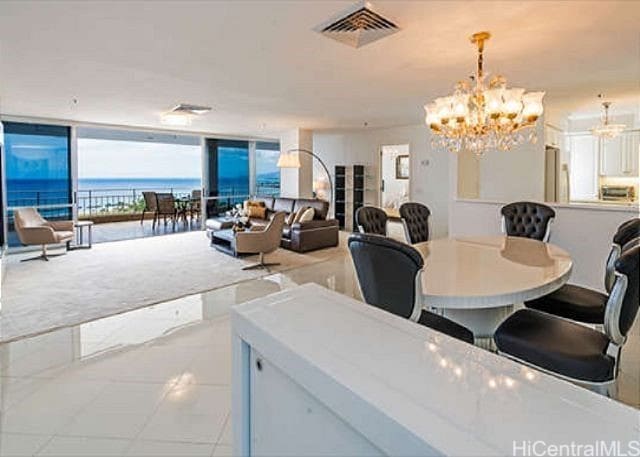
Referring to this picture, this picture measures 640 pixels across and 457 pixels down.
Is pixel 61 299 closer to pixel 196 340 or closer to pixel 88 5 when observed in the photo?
pixel 196 340

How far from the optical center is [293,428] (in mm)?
776

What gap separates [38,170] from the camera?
7.73 meters

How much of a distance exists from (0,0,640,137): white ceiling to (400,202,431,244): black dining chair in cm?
141

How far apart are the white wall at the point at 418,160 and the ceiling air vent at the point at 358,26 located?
5005 millimetres

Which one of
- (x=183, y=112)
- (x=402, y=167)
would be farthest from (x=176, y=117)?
(x=402, y=167)

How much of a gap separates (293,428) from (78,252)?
766 centimetres

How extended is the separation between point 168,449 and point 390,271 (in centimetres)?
143

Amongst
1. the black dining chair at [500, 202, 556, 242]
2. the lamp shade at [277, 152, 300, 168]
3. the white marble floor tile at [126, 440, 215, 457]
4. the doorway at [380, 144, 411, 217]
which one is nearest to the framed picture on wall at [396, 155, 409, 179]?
the doorway at [380, 144, 411, 217]

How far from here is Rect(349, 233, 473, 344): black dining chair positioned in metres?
2.00


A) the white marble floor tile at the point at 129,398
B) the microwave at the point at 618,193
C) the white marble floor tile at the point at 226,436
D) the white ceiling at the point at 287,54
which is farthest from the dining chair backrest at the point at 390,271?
the microwave at the point at 618,193

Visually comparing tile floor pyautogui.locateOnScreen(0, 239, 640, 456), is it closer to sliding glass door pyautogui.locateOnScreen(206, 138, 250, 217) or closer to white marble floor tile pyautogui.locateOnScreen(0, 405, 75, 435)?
white marble floor tile pyautogui.locateOnScreen(0, 405, 75, 435)

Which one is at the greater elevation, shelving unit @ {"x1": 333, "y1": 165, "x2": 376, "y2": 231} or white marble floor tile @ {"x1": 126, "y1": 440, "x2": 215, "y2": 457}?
Answer: shelving unit @ {"x1": 333, "y1": 165, "x2": 376, "y2": 231}

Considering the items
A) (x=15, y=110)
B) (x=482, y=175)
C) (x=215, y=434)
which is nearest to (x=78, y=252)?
(x=15, y=110)

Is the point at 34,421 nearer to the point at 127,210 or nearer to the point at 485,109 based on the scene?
the point at 485,109
